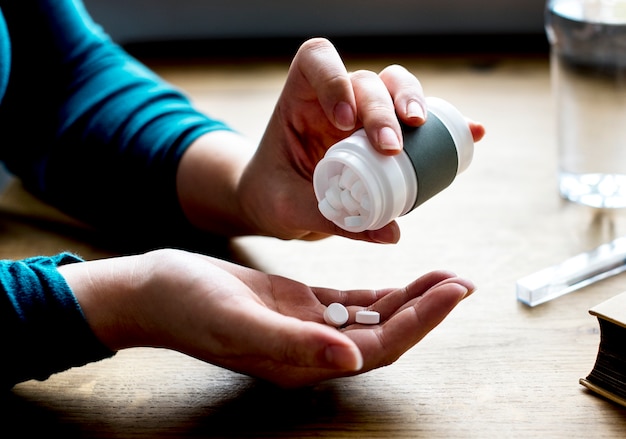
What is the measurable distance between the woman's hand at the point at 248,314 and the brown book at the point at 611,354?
0.10 metres

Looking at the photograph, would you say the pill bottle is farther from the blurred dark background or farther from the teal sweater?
the blurred dark background

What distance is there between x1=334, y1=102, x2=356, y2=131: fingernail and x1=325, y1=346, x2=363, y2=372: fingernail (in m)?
0.20

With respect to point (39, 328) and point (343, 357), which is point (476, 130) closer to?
point (343, 357)

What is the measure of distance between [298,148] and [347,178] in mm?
160

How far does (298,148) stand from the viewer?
2.45ft

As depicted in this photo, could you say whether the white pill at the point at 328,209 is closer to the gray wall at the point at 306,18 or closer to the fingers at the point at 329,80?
the fingers at the point at 329,80

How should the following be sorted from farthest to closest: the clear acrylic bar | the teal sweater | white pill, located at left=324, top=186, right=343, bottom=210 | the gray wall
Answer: the gray wall
the teal sweater
the clear acrylic bar
white pill, located at left=324, top=186, right=343, bottom=210

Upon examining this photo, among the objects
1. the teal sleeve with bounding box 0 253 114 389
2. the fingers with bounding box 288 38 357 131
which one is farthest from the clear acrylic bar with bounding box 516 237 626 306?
the teal sleeve with bounding box 0 253 114 389

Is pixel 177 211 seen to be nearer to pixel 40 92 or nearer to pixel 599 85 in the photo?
pixel 40 92

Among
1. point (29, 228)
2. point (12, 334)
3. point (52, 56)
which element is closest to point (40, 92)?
point (52, 56)

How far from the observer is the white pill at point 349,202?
0.60 m

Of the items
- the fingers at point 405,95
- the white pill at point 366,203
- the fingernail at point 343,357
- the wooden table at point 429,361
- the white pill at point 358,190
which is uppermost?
the fingers at point 405,95

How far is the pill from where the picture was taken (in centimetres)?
62

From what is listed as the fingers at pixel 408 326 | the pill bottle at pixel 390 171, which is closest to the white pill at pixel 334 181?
the pill bottle at pixel 390 171
